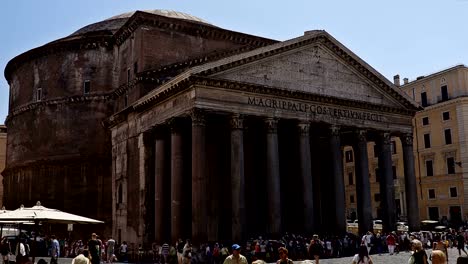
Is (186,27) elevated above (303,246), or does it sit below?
above

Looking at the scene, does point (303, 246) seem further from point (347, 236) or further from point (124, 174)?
point (124, 174)

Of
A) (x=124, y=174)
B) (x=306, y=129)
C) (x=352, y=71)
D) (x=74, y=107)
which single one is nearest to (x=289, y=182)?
(x=306, y=129)

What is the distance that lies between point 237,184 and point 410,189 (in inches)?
391

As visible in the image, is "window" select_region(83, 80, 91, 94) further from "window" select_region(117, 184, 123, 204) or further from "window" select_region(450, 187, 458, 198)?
"window" select_region(450, 187, 458, 198)

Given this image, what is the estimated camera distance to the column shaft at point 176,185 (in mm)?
19719

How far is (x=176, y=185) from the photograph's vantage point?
1994 centimetres

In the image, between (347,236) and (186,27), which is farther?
(186,27)

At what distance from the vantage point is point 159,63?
25.3 metres

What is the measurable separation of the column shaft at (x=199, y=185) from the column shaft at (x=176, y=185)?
1.13 meters

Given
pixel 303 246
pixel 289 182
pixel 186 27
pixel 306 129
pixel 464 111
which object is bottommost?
pixel 303 246

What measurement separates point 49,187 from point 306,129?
16.2 m

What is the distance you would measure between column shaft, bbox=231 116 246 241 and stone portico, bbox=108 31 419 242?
0.04 metres

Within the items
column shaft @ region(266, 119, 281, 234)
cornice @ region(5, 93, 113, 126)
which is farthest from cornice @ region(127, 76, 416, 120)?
cornice @ region(5, 93, 113, 126)

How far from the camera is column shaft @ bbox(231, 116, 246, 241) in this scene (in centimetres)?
1926
